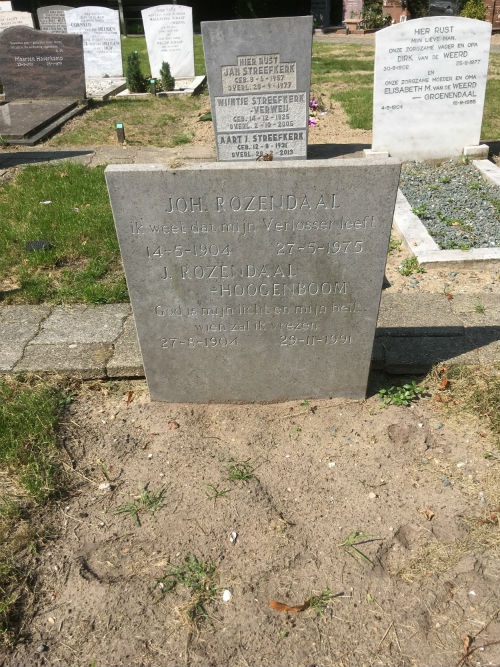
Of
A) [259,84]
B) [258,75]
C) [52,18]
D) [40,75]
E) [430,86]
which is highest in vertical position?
[52,18]

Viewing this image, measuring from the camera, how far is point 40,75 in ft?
35.2

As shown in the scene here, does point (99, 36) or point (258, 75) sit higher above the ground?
point (99, 36)

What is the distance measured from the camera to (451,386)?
3.09 metres

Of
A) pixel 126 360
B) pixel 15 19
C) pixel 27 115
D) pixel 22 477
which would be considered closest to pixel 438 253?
pixel 126 360

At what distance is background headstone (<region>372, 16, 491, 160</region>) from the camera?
6.32m

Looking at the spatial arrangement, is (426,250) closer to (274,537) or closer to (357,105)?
(274,537)

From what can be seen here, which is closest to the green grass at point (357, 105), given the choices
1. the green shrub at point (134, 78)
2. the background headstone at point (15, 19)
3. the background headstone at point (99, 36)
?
the green shrub at point (134, 78)

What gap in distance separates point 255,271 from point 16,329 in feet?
6.64

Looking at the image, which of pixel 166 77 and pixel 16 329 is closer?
pixel 16 329

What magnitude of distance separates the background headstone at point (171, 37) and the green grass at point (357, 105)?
4.46m

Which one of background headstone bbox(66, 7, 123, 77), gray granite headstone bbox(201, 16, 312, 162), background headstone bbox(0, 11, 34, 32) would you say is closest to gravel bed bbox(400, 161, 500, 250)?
gray granite headstone bbox(201, 16, 312, 162)

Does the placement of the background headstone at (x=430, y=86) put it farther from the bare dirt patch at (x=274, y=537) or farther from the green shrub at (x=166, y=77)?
the green shrub at (x=166, y=77)

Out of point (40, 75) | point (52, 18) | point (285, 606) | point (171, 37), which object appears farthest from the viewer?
point (52, 18)

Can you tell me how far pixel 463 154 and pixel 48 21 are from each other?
44.2ft
